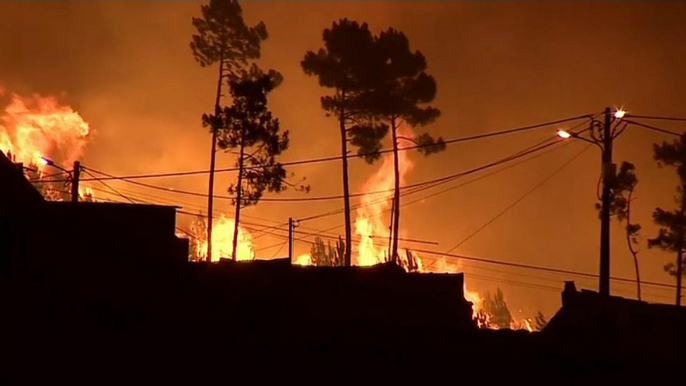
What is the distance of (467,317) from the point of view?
25594mm

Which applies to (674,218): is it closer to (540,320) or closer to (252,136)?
(252,136)

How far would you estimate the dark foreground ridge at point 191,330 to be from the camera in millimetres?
14922

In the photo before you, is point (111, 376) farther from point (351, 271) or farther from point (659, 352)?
point (659, 352)

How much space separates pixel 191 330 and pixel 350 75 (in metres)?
29.5

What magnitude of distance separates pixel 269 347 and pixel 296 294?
18.8ft

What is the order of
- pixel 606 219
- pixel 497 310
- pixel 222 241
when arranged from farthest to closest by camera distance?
pixel 497 310 → pixel 222 241 → pixel 606 219

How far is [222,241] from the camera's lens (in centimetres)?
5981

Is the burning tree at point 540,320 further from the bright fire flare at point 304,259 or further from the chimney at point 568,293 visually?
the chimney at point 568,293

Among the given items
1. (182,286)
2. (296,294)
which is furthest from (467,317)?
(182,286)

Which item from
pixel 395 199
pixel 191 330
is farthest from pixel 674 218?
pixel 191 330

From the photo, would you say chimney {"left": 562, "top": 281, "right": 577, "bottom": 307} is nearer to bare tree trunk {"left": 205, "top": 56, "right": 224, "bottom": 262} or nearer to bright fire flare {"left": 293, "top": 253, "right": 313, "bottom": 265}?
bare tree trunk {"left": 205, "top": 56, "right": 224, "bottom": 262}

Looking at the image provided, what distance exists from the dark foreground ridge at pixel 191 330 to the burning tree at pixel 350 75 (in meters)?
23.6

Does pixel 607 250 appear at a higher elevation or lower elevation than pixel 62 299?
higher

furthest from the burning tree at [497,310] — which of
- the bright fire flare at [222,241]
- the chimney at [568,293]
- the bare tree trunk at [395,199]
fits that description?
the chimney at [568,293]
